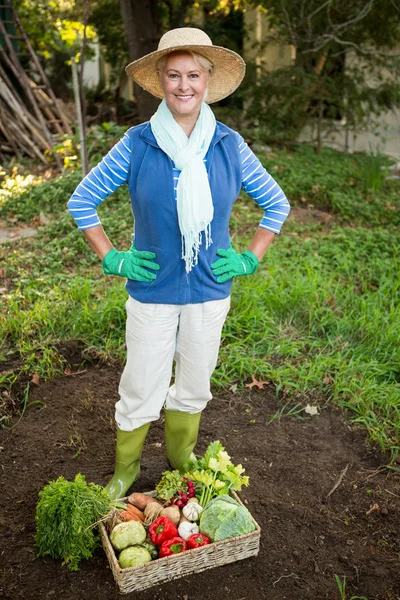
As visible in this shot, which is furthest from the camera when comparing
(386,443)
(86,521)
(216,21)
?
(216,21)

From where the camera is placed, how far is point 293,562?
2.92 metres

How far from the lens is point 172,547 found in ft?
8.70

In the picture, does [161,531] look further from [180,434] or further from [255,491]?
[255,491]

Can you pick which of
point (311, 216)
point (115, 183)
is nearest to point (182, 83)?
point (115, 183)

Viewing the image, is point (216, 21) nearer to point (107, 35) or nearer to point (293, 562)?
point (107, 35)

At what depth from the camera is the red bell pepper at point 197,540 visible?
8.82 feet

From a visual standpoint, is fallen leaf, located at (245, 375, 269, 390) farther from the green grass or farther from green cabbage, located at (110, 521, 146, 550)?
green cabbage, located at (110, 521, 146, 550)

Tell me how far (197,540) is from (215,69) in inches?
79.5

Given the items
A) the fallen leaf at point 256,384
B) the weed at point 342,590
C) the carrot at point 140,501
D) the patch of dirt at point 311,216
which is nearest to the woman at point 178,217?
the carrot at point 140,501

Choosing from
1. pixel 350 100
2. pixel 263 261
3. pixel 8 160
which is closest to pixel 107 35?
pixel 8 160

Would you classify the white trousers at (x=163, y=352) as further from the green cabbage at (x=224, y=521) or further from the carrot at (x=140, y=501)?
the green cabbage at (x=224, y=521)

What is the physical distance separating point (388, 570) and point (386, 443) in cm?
98

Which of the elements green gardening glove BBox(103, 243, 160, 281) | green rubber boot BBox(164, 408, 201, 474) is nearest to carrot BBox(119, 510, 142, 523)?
green rubber boot BBox(164, 408, 201, 474)

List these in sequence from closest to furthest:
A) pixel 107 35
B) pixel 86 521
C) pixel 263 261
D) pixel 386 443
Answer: pixel 86 521, pixel 386 443, pixel 263 261, pixel 107 35
